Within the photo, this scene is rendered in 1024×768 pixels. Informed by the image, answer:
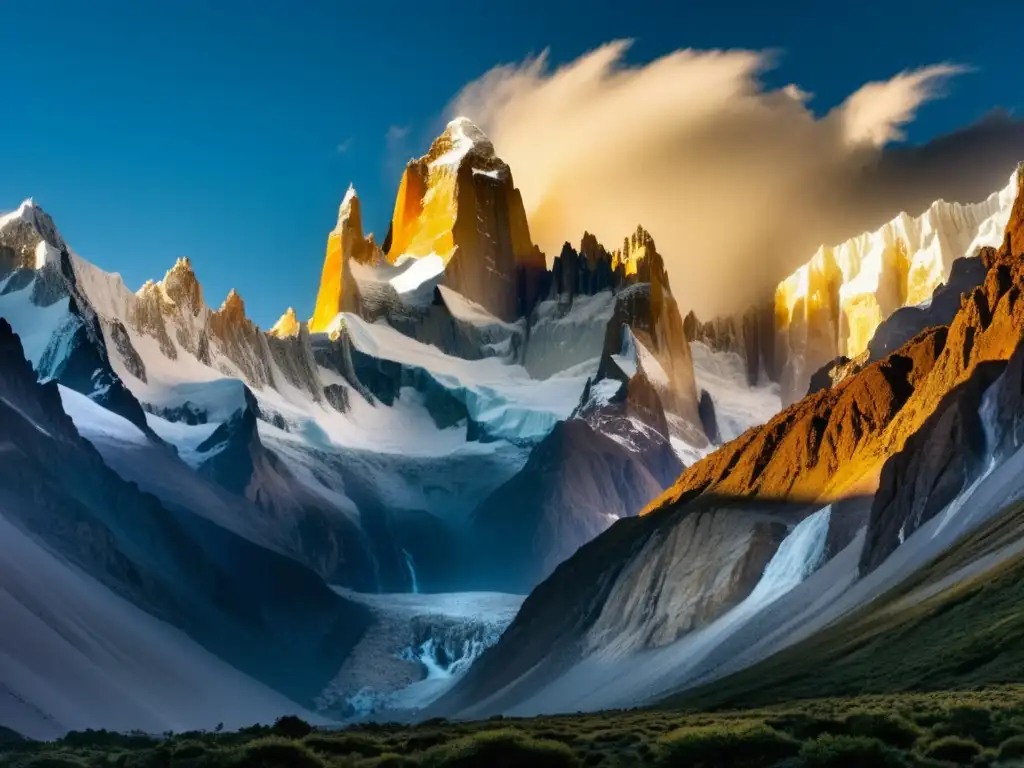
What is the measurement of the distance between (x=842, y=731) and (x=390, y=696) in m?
160

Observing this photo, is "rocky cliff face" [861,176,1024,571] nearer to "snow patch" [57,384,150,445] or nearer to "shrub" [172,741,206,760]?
"shrub" [172,741,206,760]

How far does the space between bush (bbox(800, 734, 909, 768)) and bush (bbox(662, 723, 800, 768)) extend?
1.08 m

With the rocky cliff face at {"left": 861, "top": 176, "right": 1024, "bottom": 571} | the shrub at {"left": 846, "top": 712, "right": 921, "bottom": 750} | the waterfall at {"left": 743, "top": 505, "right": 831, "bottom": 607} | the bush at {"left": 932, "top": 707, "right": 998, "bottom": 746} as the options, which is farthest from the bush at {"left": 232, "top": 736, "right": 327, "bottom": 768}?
the waterfall at {"left": 743, "top": 505, "right": 831, "bottom": 607}

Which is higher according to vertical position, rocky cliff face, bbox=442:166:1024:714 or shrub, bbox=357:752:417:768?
rocky cliff face, bbox=442:166:1024:714

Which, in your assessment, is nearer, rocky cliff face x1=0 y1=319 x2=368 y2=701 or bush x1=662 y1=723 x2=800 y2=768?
bush x1=662 y1=723 x2=800 y2=768

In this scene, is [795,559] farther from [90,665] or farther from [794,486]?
[90,665]

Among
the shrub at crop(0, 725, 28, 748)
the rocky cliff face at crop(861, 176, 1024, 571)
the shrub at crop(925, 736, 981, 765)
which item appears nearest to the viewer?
the shrub at crop(925, 736, 981, 765)

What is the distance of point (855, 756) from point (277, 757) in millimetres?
9269

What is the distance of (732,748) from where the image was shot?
2039 cm

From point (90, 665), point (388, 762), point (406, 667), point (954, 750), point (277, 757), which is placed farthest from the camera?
point (406, 667)

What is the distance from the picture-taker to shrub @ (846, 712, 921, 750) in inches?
823

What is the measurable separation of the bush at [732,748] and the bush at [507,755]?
5.37ft

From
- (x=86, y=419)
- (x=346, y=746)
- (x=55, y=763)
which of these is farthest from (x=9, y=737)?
(x=86, y=419)

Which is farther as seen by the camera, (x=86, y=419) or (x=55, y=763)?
(x=86, y=419)
